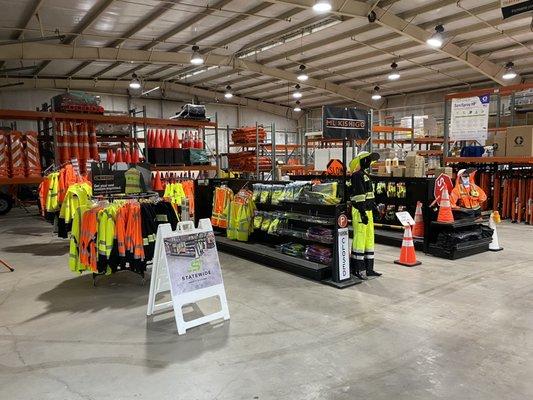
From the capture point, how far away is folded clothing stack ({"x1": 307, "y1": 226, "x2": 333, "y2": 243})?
5.30 m

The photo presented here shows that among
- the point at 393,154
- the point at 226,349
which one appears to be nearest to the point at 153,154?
the point at 393,154

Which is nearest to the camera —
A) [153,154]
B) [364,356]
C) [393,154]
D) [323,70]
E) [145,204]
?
[364,356]

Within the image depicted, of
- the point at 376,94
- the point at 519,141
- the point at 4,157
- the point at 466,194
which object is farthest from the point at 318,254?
the point at 376,94

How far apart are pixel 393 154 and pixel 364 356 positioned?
29.6 ft

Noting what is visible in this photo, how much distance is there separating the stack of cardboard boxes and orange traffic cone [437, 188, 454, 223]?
3735mm

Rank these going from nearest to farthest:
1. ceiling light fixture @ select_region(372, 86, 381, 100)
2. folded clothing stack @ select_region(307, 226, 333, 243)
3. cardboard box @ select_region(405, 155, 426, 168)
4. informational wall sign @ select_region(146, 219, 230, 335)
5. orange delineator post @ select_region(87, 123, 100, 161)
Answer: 1. informational wall sign @ select_region(146, 219, 230, 335)
2. folded clothing stack @ select_region(307, 226, 333, 243)
3. cardboard box @ select_region(405, 155, 426, 168)
4. orange delineator post @ select_region(87, 123, 100, 161)
5. ceiling light fixture @ select_region(372, 86, 381, 100)

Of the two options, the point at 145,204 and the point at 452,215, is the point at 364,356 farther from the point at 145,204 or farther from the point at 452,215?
the point at 452,215

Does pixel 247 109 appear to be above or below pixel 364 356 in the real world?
above

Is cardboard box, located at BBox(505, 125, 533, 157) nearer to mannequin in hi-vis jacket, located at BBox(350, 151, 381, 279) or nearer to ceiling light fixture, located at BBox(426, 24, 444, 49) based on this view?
ceiling light fixture, located at BBox(426, 24, 444, 49)

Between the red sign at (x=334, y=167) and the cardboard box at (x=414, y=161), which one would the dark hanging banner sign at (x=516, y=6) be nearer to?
the cardboard box at (x=414, y=161)

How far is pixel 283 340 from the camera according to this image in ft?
11.6

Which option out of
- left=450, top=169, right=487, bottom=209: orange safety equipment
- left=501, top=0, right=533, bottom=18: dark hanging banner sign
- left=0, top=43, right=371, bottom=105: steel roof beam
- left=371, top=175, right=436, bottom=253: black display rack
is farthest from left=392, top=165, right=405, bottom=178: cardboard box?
left=0, top=43, right=371, bottom=105: steel roof beam

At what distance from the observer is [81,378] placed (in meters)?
2.94

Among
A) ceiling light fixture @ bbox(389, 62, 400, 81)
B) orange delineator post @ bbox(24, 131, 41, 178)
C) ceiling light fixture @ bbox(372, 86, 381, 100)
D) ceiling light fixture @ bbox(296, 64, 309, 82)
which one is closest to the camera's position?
orange delineator post @ bbox(24, 131, 41, 178)
